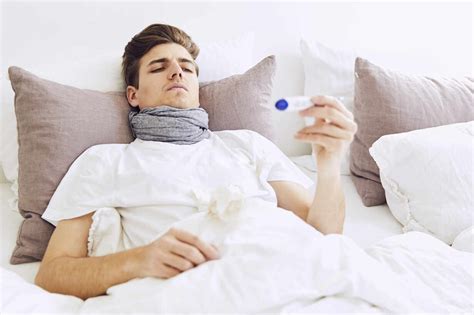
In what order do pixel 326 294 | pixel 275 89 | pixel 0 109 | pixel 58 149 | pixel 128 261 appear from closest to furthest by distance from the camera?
pixel 326 294 < pixel 128 261 < pixel 58 149 < pixel 0 109 < pixel 275 89

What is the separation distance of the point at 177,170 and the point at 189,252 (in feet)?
1.03

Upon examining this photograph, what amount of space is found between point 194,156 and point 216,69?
0.46 meters

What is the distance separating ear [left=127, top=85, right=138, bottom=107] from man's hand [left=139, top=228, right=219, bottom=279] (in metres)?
0.59

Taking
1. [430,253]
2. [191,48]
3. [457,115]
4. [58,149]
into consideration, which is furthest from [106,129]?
[457,115]

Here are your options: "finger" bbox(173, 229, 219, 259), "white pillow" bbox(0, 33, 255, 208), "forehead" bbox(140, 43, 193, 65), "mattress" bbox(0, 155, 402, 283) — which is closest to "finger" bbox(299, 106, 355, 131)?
"finger" bbox(173, 229, 219, 259)

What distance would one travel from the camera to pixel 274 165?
1229 mm

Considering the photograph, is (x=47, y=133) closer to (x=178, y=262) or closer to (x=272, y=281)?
(x=178, y=262)

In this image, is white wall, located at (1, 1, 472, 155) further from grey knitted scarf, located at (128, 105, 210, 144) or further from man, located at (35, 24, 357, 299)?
grey knitted scarf, located at (128, 105, 210, 144)

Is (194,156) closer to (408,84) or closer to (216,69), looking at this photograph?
(216,69)

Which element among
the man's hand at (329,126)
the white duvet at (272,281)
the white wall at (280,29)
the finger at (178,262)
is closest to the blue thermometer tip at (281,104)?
the man's hand at (329,126)

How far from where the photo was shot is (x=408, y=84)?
1506mm

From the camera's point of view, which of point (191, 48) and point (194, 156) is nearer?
point (194, 156)

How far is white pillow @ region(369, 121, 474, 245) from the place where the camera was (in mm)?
1253

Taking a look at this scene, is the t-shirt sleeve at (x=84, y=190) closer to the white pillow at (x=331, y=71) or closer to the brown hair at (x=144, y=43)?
the brown hair at (x=144, y=43)
